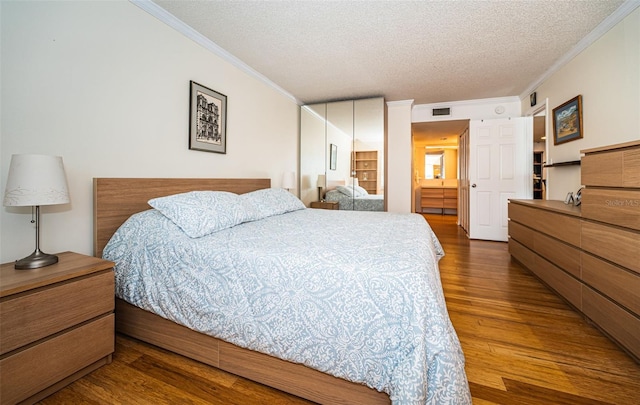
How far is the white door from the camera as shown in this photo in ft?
14.2

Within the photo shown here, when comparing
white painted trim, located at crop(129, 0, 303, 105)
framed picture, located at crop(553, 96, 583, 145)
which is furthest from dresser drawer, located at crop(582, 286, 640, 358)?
white painted trim, located at crop(129, 0, 303, 105)

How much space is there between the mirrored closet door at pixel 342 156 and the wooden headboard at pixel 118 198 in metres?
2.47

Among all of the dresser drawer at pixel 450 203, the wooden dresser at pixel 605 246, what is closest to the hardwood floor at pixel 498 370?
the wooden dresser at pixel 605 246

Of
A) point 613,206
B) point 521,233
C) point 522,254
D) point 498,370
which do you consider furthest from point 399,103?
point 498,370

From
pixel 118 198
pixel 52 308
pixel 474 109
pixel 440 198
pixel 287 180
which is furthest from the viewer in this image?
pixel 440 198

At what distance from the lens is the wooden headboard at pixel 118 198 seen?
1.79m

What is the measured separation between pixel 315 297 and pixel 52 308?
120 centimetres

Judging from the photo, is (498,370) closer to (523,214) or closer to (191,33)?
(523,214)

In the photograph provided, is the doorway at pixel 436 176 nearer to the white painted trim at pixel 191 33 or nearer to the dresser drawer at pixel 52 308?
the white painted trim at pixel 191 33

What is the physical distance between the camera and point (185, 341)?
1474 millimetres

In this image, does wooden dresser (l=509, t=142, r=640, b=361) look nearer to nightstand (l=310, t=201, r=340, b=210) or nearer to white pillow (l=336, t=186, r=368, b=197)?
white pillow (l=336, t=186, r=368, b=197)

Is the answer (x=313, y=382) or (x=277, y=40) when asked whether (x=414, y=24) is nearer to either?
(x=277, y=40)

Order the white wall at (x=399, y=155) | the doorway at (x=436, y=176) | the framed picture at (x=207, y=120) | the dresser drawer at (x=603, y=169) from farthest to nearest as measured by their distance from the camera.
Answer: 1. the doorway at (x=436, y=176)
2. the white wall at (x=399, y=155)
3. the framed picture at (x=207, y=120)
4. the dresser drawer at (x=603, y=169)

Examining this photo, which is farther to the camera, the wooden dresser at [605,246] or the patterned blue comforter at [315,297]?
the wooden dresser at [605,246]
